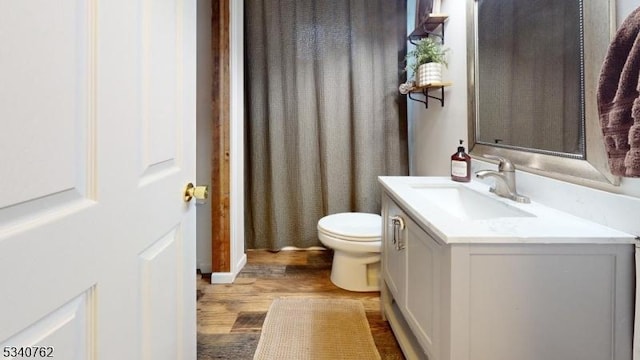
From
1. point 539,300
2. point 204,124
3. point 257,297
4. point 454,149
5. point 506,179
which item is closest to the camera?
point 539,300

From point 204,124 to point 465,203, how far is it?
1.80 m

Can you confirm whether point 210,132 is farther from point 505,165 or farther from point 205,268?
point 505,165

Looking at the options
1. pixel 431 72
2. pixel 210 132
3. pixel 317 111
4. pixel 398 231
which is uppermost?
pixel 431 72

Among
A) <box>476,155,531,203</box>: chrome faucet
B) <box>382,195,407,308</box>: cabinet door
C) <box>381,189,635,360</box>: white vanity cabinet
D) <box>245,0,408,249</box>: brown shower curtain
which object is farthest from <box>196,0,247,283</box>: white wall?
<box>381,189,635,360</box>: white vanity cabinet

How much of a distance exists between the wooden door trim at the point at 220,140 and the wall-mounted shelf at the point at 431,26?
1273 mm

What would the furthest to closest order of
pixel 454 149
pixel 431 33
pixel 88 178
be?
1. pixel 431 33
2. pixel 454 149
3. pixel 88 178

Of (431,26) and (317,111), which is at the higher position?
(431,26)

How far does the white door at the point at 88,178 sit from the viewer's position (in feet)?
1.49

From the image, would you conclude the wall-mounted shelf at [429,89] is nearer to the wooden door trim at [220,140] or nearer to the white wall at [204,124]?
the wooden door trim at [220,140]

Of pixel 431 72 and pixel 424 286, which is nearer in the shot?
pixel 424 286

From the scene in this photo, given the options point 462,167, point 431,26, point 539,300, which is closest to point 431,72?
point 431,26

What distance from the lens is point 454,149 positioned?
2059 millimetres

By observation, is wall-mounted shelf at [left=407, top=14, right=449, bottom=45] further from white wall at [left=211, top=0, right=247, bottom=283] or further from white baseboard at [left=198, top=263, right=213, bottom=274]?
white baseboard at [left=198, top=263, right=213, bottom=274]

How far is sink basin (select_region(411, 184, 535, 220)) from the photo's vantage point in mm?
1260
